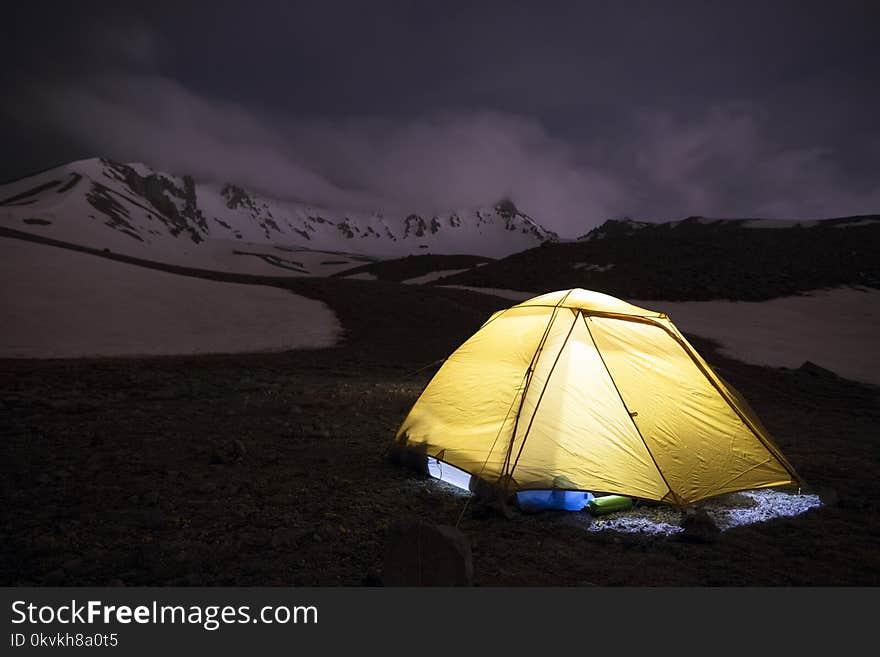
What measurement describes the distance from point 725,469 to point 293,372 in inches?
499

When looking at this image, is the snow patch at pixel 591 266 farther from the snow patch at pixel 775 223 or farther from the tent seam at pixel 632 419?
the snow patch at pixel 775 223

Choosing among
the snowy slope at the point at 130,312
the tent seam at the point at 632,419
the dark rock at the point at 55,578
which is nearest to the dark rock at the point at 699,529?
the tent seam at the point at 632,419

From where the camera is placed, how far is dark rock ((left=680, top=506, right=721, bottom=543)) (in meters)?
5.19

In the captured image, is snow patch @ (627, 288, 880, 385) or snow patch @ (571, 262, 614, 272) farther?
snow patch @ (571, 262, 614, 272)

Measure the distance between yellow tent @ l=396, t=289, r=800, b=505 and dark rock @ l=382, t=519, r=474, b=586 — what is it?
206cm

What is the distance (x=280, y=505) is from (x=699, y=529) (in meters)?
4.73

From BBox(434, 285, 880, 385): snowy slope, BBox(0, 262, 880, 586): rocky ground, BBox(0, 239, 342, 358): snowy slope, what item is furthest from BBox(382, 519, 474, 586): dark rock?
BBox(434, 285, 880, 385): snowy slope

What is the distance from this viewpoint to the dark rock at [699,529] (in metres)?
5.19

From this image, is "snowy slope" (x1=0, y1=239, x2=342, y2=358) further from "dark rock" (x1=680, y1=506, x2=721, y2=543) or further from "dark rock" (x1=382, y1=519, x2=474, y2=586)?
A: "dark rock" (x1=680, y1=506, x2=721, y2=543)

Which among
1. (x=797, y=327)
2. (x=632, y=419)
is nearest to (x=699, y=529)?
(x=632, y=419)

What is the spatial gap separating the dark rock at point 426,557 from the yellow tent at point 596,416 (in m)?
2.06

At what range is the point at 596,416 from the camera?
6.29 m

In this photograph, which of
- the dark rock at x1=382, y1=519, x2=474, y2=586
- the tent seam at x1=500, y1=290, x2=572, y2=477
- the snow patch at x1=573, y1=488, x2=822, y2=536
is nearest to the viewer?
the dark rock at x1=382, y1=519, x2=474, y2=586

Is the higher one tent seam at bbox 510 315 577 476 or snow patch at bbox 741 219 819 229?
snow patch at bbox 741 219 819 229
